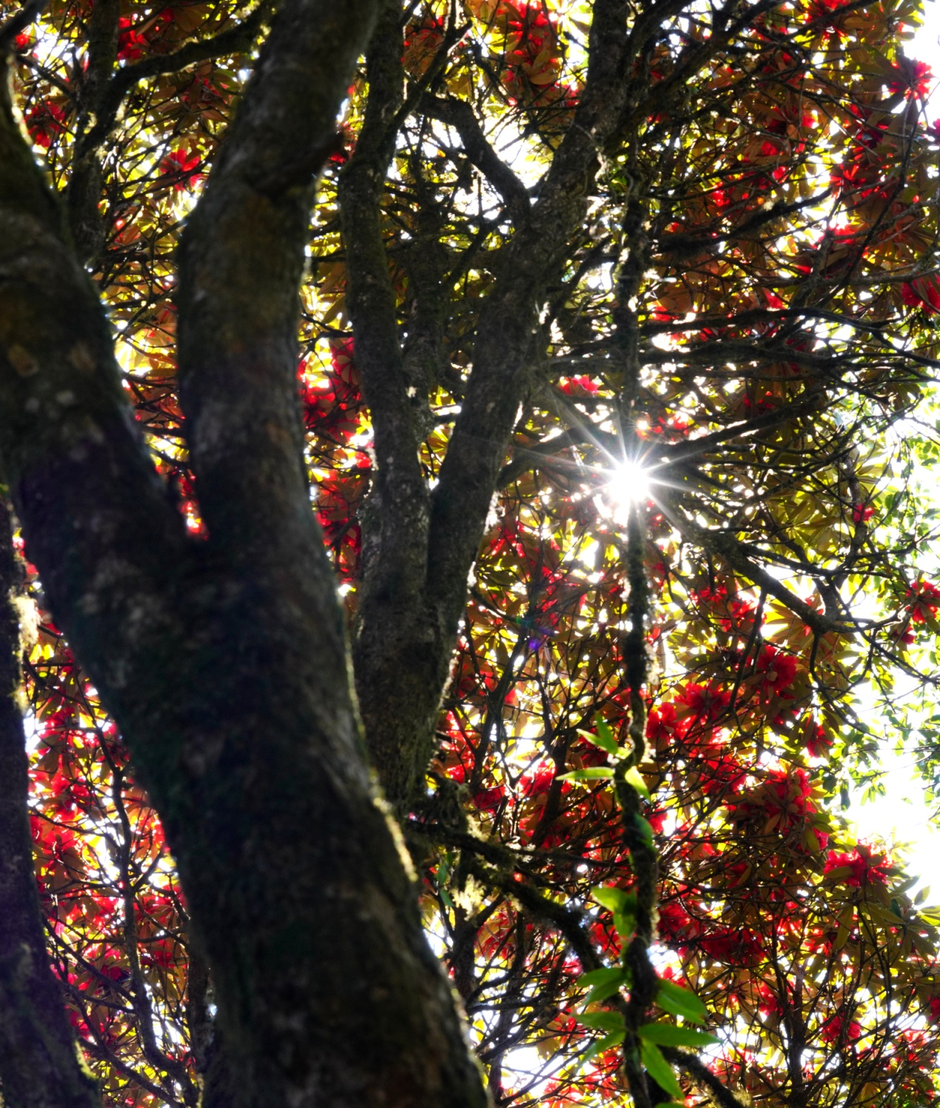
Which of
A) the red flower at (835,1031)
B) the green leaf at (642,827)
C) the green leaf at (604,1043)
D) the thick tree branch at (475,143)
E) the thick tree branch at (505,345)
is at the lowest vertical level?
the green leaf at (604,1043)

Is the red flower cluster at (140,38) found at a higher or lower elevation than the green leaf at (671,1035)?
higher

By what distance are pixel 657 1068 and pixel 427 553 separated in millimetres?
1165

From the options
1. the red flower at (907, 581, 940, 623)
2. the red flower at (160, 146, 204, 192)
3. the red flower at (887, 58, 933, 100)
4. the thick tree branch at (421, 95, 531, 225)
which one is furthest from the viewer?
the red flower at (907, 581, 940, 623)

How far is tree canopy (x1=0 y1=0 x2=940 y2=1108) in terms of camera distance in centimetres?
98

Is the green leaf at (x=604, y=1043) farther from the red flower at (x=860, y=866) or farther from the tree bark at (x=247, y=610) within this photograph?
the red flower at (x=860, y=866)

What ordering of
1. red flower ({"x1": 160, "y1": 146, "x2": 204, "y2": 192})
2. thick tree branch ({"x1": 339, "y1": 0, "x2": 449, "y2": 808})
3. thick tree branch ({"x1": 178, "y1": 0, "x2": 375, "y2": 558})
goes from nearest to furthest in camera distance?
thick tree branch ({"x1": 178, "y1": 0, "x2": 375, "y2": 558}) < thick tree branch ({"x1": 339, "y1": 0, "x2": 449, "y2": 808}) < red flower ({"x1": 160, "y1": 146, "x2": 204, "y2": 192})

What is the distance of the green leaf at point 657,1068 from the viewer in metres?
1.20

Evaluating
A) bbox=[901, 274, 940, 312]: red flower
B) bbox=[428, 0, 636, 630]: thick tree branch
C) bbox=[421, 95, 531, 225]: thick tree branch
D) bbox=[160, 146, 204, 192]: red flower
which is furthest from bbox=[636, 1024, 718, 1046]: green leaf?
bbox=[160, 146, 204, 192]: red flower

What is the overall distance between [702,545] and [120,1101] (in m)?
3.39

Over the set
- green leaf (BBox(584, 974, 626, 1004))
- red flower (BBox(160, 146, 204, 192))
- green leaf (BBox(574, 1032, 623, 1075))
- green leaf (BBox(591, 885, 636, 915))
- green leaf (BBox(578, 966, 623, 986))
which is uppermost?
red flower (BBox(160, 146, 204, 192))

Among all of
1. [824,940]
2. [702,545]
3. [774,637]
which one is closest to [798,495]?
[774,637]

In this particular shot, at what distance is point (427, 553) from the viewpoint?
6.83 feet

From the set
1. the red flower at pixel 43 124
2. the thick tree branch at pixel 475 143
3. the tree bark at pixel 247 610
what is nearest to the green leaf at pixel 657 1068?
the tree bark at pixel 247 610

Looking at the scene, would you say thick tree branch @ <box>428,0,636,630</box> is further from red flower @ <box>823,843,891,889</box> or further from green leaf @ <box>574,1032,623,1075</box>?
red flower @ <box>823,843,891,889</box>
